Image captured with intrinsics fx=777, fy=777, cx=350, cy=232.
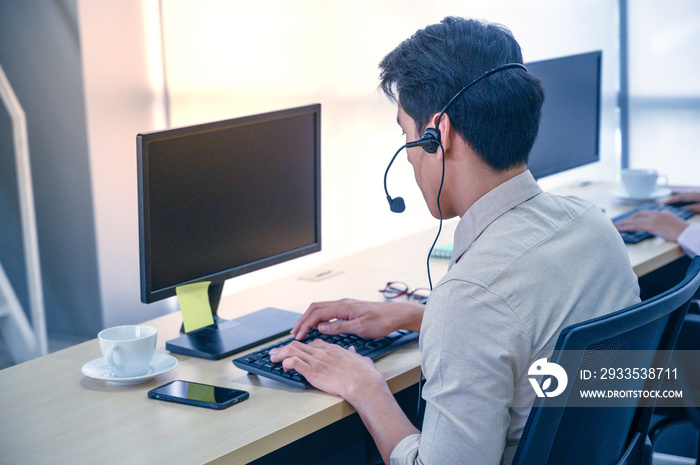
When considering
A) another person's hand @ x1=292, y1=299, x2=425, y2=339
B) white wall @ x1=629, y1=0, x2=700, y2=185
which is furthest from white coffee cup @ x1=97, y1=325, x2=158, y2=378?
white wall @ x1=629, y1=0, x2=700, y2=185

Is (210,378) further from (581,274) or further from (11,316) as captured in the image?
(11,316)

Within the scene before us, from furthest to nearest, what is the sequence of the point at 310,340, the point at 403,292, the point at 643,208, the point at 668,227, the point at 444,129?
1. the point at 643,208
2. the point at 668,227
3. the point at 403,292
4. the point at 310,340
5. the point at 444,129

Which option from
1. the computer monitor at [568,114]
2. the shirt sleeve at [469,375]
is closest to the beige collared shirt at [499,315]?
the shirt sleeve at [469,375]

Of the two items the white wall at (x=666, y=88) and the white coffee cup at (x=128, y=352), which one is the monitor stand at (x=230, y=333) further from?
the white wall at (x=666, y=88)

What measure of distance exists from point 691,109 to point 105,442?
14.0 ft

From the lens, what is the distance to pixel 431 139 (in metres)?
1.18

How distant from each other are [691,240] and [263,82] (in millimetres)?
1785

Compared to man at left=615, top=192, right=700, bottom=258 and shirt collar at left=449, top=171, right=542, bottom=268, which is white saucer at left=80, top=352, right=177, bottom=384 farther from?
man at left=615, top=192, right=700, bottom=258

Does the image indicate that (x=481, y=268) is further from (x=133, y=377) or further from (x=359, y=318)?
(x=133, y=377)

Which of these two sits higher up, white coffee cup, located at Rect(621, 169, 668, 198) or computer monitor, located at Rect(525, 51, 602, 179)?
computer monitor, located at Rect(525, 51, 602, 179)

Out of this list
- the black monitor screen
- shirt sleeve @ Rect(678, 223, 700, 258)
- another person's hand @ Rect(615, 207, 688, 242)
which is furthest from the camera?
another person's hand @ Rect(615, 207, 688, 242)

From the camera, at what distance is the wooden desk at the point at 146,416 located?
1.12 m

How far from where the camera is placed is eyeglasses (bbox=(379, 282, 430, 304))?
1.83 m

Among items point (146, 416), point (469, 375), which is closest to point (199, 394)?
point (146, 416)
